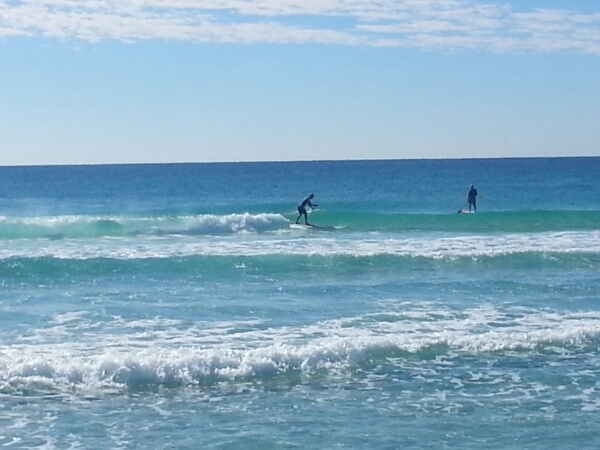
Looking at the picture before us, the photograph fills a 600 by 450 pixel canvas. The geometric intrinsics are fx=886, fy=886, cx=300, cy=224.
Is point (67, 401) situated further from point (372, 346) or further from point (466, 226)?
point (466, 226)

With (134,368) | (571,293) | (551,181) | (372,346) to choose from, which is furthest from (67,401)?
(551,181)

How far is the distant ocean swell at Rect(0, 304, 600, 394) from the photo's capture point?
11500 millimetres

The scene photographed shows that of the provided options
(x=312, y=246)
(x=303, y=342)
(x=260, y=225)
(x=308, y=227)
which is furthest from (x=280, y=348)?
(x=260, y=225)

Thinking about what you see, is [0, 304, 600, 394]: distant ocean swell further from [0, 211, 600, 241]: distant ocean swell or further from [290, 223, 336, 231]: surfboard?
[0, 211, 600, 241]: distant ocean swell

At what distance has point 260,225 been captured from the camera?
111 feet

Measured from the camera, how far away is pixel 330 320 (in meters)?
15.2

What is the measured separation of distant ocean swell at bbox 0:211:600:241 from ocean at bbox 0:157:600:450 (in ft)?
9.44

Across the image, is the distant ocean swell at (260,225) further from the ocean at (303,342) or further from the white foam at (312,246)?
the ocean at (303,342)

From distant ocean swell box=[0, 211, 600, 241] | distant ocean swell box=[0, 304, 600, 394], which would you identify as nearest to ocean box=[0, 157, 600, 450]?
distant ocean swell box=[0, 304, 600, 394]

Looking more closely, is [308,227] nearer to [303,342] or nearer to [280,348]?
[303,342]

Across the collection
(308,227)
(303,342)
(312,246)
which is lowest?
(303,342)

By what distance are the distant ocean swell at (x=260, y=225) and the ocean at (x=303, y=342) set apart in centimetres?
288

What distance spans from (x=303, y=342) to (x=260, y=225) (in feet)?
68.4

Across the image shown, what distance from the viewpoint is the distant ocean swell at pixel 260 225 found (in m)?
32.1
